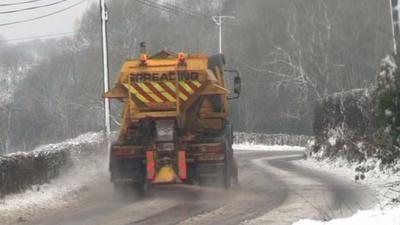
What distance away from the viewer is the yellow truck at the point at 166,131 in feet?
46.4

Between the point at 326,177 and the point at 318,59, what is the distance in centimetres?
4064

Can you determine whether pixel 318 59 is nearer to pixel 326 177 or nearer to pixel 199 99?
pixel 326 177

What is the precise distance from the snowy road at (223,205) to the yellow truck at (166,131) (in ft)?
1.61

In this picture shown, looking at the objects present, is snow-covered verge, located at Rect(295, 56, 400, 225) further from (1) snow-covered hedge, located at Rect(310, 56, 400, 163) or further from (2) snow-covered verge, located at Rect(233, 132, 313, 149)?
(2) snow-covered verge, located at Rect(233, 132, 313, 149)

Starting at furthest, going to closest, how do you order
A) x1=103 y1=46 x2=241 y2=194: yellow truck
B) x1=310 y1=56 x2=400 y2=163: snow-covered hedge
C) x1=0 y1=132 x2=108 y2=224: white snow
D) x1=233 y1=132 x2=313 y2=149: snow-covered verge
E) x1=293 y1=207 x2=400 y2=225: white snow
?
x1=233 y1=132 x2=313 y2=149: snow-covered verge → x1=103 y1=46 x2=241 y2=194: yellow truck → x1=0 y1=132 x2=108 y2=224: white snow → x1=310 y1=56 x2=400 y2=163: snow-covered hedge → x1=293 y1=207 x2=400 y2=225: white snow

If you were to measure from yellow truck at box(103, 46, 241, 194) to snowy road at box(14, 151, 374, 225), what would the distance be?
1.61 feet

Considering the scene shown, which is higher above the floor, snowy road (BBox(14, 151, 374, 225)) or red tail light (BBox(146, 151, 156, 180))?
red tail light (BBox(146, 151, 156, 180))

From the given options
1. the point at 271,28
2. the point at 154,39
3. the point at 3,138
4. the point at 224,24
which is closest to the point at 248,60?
the point at 271,28

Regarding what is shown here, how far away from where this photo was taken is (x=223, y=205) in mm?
12984

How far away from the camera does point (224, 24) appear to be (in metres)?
70.2

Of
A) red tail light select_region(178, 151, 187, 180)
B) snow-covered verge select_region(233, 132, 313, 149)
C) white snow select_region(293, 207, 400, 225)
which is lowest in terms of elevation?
snow-covered verge select_region(233, 132, 313, 149)

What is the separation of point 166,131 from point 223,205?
7.19ft

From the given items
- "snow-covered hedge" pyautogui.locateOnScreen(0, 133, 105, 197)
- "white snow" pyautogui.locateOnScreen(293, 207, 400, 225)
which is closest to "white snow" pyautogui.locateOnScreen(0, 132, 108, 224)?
"snow-covered hedge" pyautogui.locateOnScreen(0, 133, 105, 197)

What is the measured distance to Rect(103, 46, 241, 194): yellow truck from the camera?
14156 mm
